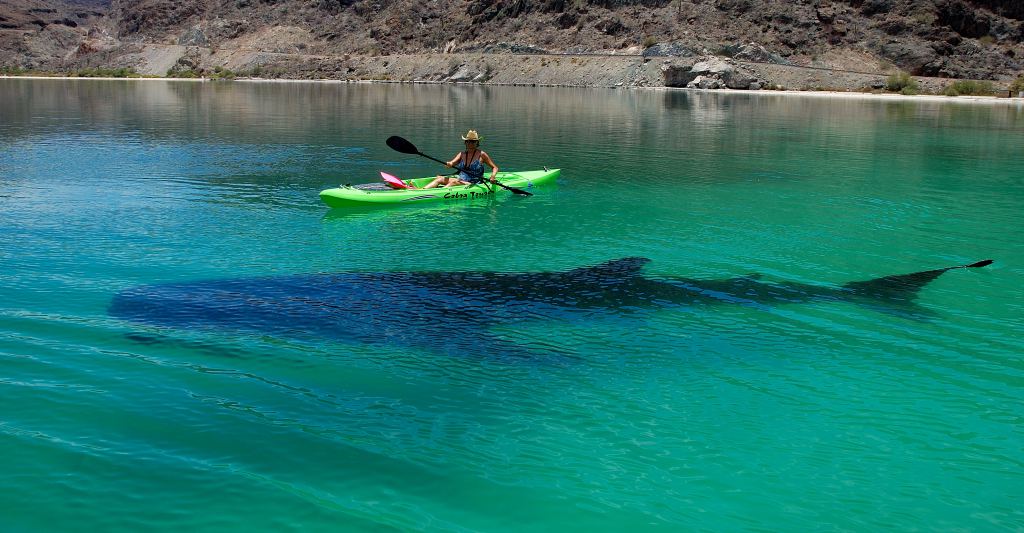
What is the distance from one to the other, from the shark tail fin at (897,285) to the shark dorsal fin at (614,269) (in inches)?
127

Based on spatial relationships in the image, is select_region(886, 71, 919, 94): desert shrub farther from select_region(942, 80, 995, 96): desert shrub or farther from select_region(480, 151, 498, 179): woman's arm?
select_region(480, 151, 498, 179): woman's arm

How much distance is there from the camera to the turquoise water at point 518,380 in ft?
21.3

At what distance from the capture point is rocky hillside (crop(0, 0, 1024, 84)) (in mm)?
94562

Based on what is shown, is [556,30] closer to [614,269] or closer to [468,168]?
[468,168]

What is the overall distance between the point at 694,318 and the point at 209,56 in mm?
138742

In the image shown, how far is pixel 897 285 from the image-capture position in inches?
505

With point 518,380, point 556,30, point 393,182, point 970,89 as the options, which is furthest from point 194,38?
point 518,380

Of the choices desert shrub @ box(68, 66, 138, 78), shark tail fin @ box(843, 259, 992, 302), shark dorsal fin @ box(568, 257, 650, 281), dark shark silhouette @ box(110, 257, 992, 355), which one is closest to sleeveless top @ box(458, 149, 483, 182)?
shark dorsal fin @ box(568, 257, 650, 281)

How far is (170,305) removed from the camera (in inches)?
426

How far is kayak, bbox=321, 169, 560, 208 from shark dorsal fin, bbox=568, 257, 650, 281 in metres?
5.94

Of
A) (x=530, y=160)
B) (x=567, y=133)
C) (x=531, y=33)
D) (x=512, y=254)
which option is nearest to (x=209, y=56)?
(x=531, y=33)

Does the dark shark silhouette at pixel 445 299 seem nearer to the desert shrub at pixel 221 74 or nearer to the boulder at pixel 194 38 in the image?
the desert shrub at pixel 221 74

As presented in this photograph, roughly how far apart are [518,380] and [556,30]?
372 ft

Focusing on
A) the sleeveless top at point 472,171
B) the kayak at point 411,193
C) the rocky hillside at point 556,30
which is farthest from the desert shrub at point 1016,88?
the sleeveless top at point 472,171
